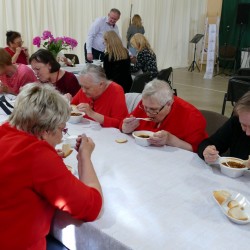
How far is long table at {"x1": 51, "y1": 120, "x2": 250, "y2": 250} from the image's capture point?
102cm

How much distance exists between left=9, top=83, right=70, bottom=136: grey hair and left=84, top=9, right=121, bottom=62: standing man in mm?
4471

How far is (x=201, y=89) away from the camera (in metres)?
6.75

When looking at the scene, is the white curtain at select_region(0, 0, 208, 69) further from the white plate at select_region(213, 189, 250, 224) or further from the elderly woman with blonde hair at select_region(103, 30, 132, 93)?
the white plate at select_region(213, 189, 250, 224)

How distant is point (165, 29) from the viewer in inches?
353

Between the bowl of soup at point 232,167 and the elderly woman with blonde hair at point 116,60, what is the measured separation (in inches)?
114

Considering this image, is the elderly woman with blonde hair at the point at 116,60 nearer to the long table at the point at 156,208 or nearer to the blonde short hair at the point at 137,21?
the long table at the point at 156,208

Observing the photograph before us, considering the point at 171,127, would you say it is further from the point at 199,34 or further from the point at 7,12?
the point at 199,34

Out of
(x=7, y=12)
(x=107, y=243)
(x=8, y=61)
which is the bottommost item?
Result: (x=107, y=243)

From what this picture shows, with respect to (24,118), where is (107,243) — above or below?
below

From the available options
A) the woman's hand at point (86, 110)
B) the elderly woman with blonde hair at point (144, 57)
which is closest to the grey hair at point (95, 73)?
the woman's hand at point (86, 110)

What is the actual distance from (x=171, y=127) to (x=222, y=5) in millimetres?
8516

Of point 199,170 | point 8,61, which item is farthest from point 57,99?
point 8,61

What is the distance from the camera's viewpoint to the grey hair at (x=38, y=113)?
112 cm

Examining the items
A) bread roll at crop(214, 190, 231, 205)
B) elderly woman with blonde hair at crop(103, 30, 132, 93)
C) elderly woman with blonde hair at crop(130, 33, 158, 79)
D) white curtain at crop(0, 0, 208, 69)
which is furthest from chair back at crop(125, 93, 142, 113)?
white curtain at crop(0, 0, 208, 69)
